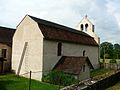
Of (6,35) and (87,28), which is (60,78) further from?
(87,28)

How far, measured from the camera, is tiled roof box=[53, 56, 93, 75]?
29.1m

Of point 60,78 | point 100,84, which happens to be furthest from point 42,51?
point 100,84

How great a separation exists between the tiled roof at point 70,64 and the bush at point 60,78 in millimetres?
1855

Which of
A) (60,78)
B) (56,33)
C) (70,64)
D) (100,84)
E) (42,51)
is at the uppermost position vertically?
(56,33)

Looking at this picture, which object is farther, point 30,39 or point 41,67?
point 30,39

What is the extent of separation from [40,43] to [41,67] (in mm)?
3196

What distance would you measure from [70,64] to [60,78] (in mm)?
4775

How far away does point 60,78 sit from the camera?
2653cm

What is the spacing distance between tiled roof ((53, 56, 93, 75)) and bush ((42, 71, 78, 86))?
1855mm

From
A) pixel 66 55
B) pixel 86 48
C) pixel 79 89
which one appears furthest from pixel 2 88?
pixel 86 48

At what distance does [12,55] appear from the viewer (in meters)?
33.2

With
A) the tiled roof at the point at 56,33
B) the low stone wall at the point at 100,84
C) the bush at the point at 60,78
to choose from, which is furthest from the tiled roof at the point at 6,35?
the low stone wall at the point at 100,84

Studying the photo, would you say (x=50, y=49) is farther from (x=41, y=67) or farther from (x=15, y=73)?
(x=15, y=73)

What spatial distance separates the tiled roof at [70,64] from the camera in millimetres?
29125
